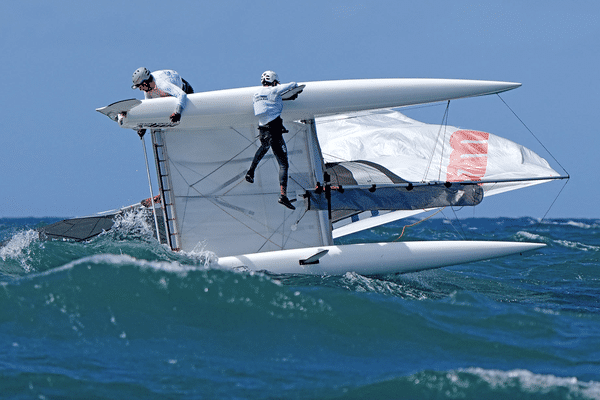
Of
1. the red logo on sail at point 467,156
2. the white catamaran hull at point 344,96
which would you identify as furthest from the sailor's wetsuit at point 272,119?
the red logo on sail at point 467,156

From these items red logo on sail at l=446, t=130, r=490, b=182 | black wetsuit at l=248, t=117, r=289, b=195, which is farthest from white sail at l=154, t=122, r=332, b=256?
red logo on sail at l=446, t=130, r=490, b=182

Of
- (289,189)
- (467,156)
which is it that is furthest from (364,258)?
(467,156)

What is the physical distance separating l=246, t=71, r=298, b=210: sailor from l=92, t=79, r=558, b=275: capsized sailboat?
0.22 m

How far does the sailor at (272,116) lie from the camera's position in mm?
7922

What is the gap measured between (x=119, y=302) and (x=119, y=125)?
10.5 feet

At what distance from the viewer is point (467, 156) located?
32.2ft

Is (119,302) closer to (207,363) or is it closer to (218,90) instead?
(207,363)

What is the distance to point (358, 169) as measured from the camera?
9969 mm

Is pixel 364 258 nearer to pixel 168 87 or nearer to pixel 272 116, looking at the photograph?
pixel 272 116

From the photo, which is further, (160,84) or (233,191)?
(233,191)

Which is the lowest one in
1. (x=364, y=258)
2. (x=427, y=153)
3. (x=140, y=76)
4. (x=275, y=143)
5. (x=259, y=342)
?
(x=259, y=342)

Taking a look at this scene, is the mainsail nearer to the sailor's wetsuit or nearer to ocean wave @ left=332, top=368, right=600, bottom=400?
the sailor's wetsuit

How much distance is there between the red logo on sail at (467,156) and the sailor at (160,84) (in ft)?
14.8

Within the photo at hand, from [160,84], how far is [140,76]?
0.33 m
